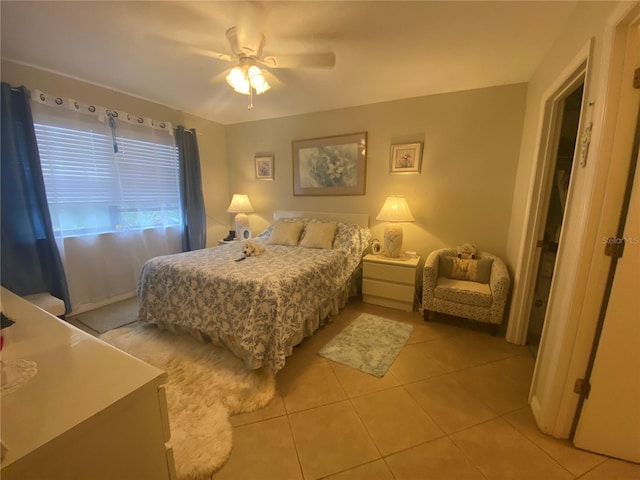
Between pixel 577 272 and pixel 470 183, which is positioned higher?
pixel 470 183

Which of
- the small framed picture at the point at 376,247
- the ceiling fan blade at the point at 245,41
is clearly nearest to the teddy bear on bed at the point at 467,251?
the small framed picture at the point at 376,247

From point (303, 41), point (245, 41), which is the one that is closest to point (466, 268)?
point (303, 41)

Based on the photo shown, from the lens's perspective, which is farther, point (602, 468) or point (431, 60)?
point (431, 60)

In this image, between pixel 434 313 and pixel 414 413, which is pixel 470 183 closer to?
pixel 434 313

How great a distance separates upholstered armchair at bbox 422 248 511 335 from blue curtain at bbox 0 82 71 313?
3.70 meters

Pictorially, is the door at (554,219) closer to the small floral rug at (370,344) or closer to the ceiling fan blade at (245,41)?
the small floral rug at (370,344)

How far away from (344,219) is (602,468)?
2833 millimetres

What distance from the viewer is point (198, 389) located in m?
1.74

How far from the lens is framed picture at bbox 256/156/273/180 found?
3934mm

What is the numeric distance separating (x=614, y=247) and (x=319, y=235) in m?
2.35

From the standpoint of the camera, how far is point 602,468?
4.13 ft

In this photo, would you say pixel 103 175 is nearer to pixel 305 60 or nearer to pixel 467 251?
pixel 305 60

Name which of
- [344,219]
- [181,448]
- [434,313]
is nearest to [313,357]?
[181,448]

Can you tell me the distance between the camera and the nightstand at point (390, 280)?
281cm
